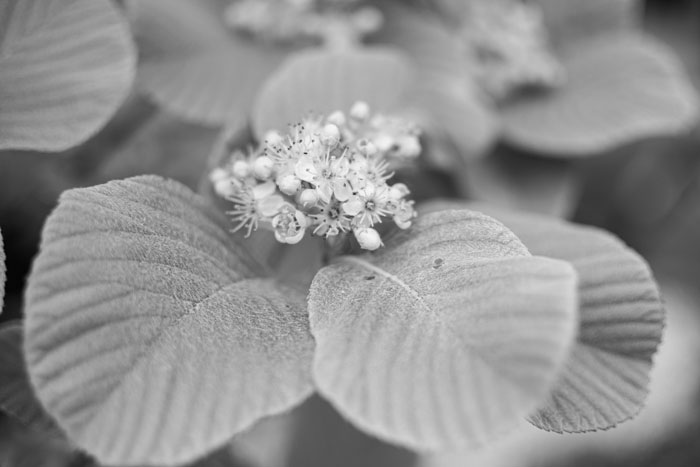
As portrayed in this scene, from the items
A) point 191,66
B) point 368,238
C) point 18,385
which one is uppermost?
point 368,238

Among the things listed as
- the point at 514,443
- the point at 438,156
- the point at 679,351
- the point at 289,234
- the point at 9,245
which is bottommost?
the point at 514,443

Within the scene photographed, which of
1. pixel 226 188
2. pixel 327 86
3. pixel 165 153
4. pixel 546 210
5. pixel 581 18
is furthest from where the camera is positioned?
pixel 581 18

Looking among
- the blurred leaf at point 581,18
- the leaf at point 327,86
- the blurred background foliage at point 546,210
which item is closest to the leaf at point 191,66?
the leaf at point 327,86

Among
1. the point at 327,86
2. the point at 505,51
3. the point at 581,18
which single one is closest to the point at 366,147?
the point at 327,86

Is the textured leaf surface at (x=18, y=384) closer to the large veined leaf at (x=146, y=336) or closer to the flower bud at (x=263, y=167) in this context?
the large veined leaf at (x=146, y=336)

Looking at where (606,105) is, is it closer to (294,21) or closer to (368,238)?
(294,21)

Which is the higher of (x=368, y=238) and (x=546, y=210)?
(x=368, y=238)

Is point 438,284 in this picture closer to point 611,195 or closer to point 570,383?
point 570,383

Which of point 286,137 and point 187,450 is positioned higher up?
point 286,137

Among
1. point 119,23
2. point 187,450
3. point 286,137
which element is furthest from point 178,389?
point 119,23
